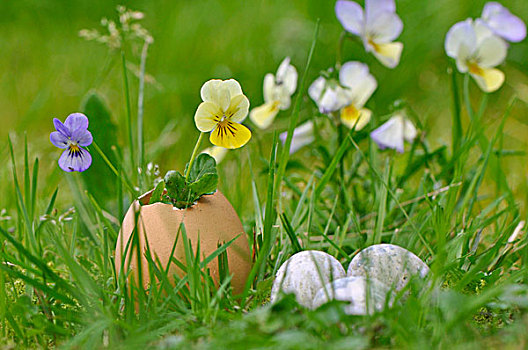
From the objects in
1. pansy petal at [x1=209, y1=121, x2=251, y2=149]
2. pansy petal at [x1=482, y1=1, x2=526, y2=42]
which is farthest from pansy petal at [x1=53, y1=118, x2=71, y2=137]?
pansy petal at [x1=482, y1=1, x2=526, y2=42]

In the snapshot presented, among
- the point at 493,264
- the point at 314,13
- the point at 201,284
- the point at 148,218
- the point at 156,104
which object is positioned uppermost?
the point at 314,13

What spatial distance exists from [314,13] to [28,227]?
6.35ft

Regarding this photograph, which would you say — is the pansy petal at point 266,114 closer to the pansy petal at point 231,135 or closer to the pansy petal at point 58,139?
the pansy petal at point 231,135

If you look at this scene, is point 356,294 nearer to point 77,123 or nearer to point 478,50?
point 77,123

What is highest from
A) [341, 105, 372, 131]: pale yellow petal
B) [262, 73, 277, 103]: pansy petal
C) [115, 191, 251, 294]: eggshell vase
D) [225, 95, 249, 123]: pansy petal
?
[262, 73, 277, 103]: pansy petal

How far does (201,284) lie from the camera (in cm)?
92

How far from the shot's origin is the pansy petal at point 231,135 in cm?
98

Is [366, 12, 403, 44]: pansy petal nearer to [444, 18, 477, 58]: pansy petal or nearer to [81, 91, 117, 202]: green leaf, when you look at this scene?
[444, 18, 477, 58]: pansy petal

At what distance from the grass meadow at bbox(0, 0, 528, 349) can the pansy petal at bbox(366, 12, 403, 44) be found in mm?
193

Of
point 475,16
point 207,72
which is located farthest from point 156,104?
point 475,16

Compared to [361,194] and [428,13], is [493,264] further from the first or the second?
[428,13]

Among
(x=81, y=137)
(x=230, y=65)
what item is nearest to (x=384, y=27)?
→ (x=81, y=137)

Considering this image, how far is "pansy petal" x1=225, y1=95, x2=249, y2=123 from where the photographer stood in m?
0.96

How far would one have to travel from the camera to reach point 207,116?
960 mm
